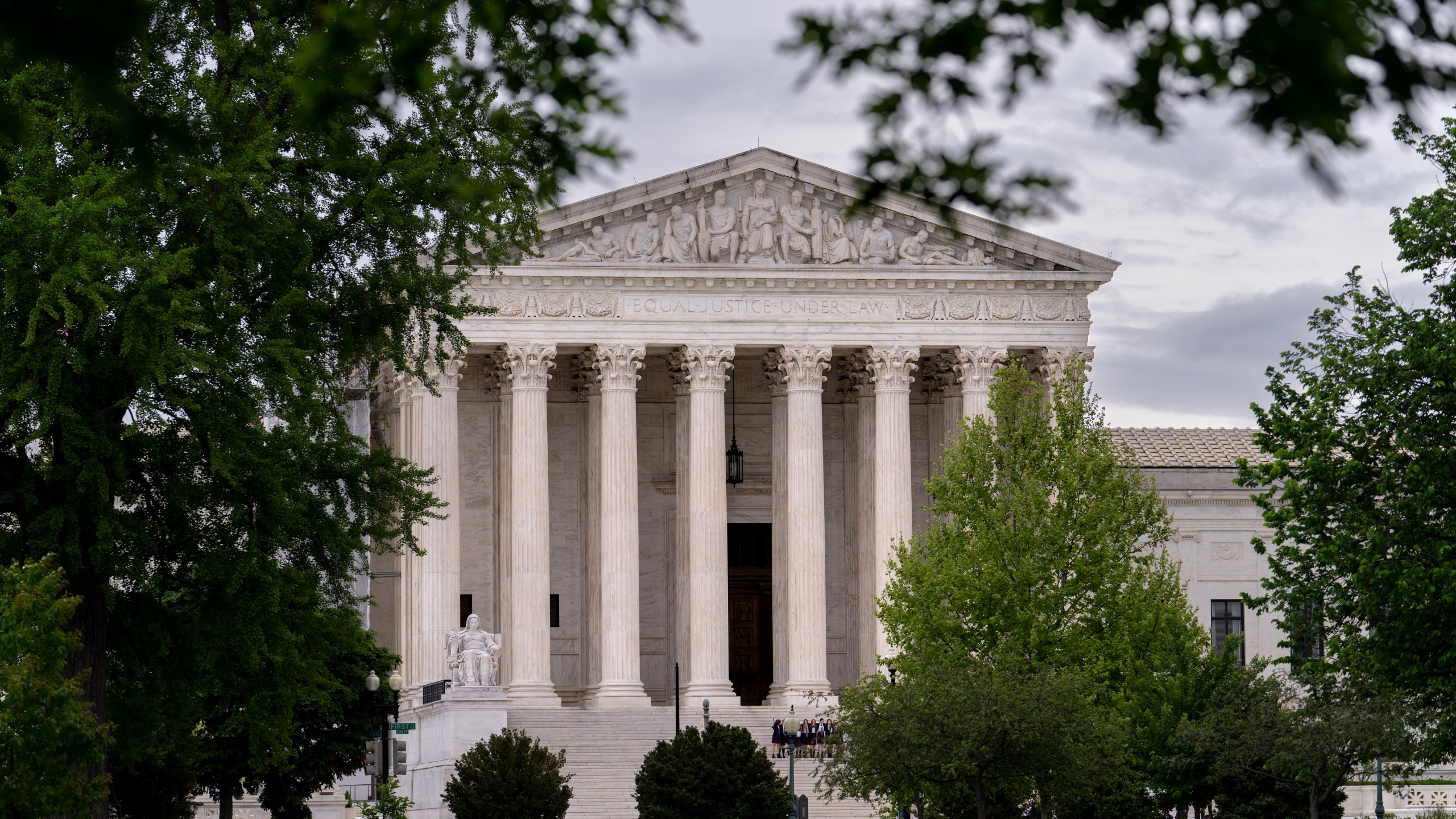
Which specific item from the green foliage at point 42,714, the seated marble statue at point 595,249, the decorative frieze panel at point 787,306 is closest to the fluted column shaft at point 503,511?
the decorative frieze panel at point 787,306

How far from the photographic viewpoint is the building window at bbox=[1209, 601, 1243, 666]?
68875 millimetres

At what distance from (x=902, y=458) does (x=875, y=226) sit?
7.16m

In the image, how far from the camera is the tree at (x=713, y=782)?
138 feet

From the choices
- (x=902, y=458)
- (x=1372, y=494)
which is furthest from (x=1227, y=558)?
(x=1372, y=494)

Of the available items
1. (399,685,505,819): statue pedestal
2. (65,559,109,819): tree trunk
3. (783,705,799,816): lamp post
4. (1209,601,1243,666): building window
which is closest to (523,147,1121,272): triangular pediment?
(399,685,505,819): statue pedestal

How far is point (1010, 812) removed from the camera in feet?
137

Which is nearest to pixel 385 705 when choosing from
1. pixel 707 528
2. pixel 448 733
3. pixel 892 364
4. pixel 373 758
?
pixel 373 758

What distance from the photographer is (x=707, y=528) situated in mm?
61250

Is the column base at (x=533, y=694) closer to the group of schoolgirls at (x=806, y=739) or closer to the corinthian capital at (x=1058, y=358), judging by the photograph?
the group of schoolgirls at (x=806, y=739)

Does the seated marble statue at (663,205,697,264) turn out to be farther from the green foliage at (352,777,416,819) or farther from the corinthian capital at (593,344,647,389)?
the green foliage at (352,777,416,819)

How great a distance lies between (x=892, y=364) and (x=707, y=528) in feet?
25.0

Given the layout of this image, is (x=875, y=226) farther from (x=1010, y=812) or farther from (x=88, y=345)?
(x=88, y=345)

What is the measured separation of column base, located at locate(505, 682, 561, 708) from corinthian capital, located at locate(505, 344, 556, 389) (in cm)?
889

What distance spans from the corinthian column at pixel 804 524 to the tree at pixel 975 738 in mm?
21653
